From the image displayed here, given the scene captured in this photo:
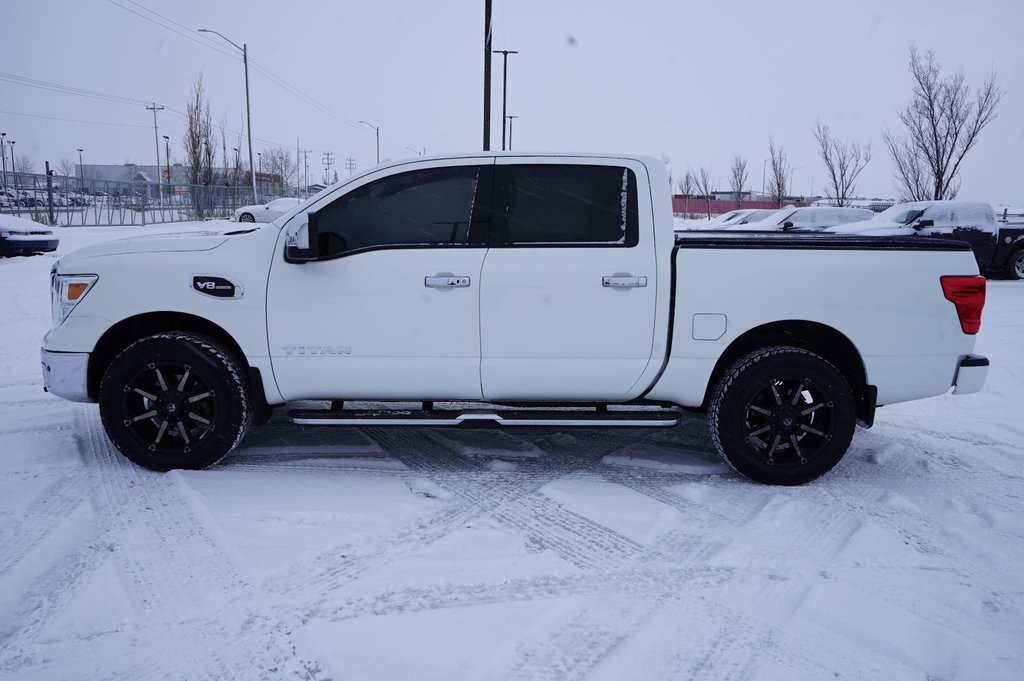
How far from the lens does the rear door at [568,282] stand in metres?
4.23

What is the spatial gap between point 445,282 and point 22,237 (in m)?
16.6

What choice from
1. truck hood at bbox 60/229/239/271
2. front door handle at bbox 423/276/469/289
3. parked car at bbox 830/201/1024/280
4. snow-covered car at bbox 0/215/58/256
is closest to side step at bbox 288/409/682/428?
front door handle at bbox 423/276/469/289

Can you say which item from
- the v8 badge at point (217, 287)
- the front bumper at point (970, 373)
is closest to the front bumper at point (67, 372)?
the v8 badge at point (217, 287)

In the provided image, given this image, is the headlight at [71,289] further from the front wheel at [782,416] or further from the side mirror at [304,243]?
the front wheel at [782,416]

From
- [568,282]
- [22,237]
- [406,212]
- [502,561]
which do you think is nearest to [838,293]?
[568,282]

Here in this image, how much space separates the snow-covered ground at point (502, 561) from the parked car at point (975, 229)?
11911 millimetres

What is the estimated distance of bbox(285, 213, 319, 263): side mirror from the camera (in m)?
4.10

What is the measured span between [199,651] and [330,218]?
2506mm

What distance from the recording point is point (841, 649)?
2.79 metres

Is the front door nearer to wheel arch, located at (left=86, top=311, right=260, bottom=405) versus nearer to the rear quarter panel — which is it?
wheel arch, located at (left=86, top=311, right=260, bottom=405)

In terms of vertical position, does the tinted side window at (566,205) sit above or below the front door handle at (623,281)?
above

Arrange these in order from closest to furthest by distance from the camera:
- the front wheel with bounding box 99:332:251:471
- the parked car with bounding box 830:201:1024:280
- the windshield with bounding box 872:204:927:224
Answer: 1. the front wheel with bounding box 99:332:251:471
2. the parked car with bounding box 830:201:1024:280
3. the windshield with bounding box 872:204:927:224

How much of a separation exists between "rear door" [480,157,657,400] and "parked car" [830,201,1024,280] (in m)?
13.2

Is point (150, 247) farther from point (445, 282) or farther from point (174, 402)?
point (445, 282)
